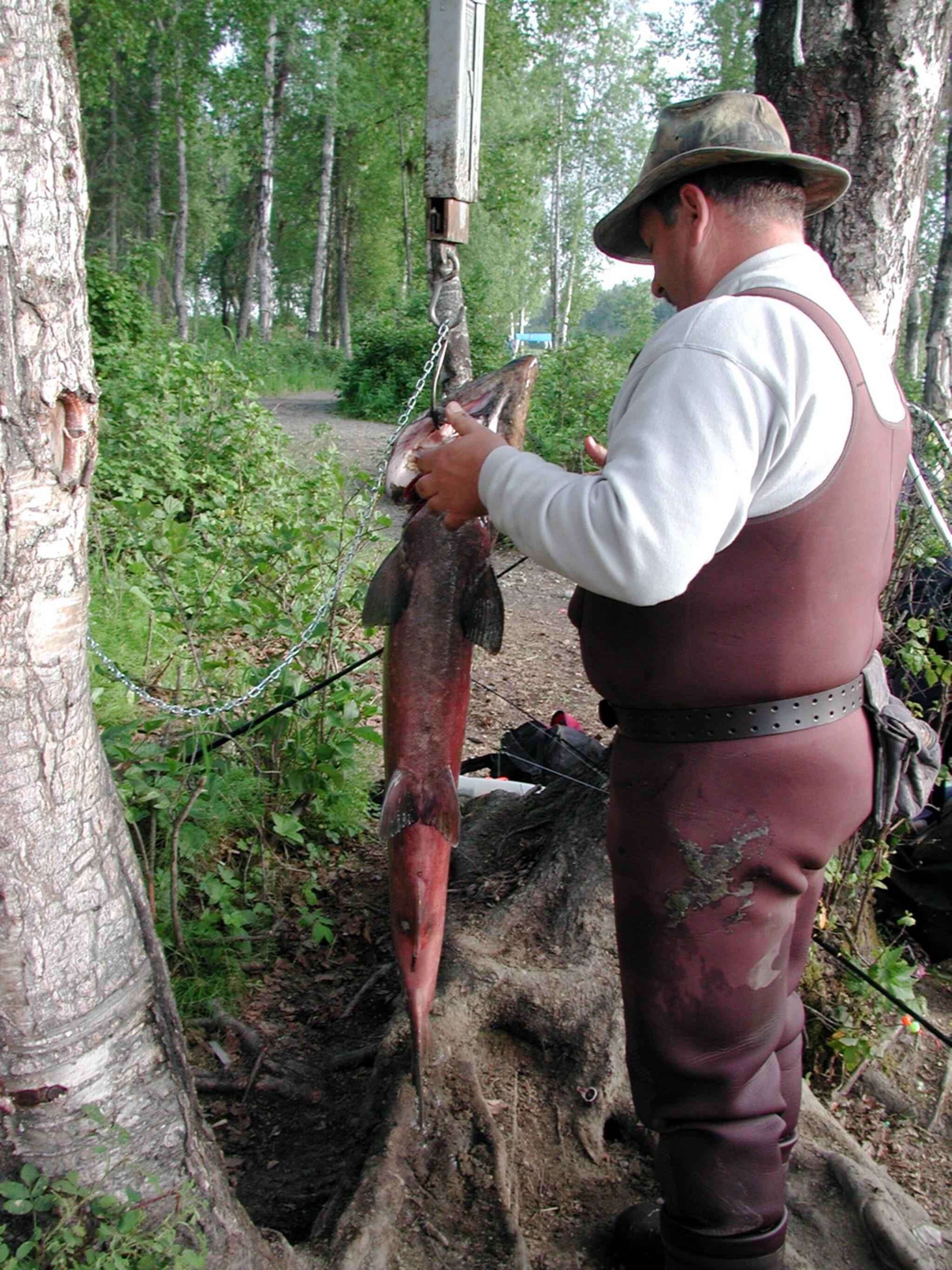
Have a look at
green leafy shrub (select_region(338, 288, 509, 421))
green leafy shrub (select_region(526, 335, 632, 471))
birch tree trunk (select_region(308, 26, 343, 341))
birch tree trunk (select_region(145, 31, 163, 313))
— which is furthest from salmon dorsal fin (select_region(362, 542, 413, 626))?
birch tree trunk (select_region(308, 26, 343, 341))

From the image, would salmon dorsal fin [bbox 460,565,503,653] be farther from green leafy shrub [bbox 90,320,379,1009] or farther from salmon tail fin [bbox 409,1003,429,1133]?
salmon tail fin [bbox 409,1003,429,1133]

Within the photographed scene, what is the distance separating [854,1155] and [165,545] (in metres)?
2.88


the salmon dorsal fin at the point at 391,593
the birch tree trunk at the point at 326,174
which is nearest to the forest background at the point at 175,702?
the salmon dorsal fin at the point at 391,593

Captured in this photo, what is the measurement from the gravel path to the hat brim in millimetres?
2528

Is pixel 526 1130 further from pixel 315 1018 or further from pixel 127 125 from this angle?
pixel 127 125

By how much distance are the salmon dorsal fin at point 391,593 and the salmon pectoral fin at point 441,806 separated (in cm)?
41

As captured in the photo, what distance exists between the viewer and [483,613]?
8.29 feet

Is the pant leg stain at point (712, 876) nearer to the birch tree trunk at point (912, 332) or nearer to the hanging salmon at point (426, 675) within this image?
the hanging salmon at point (426, 675)

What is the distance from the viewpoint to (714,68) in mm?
32812

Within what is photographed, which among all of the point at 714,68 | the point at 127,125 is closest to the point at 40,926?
the point at 714,68

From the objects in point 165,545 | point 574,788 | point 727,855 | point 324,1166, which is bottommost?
point 324,1166

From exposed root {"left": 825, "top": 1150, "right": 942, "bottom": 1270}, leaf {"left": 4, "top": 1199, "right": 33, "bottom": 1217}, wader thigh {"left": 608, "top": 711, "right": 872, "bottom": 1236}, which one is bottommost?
exposed root {"left": 825, "top": 1150, "right": 942, "bottom": 1270}

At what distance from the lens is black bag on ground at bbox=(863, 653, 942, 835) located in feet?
7.30

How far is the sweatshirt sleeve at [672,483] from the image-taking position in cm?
164
